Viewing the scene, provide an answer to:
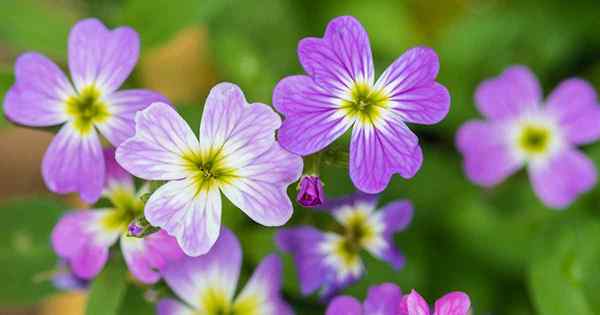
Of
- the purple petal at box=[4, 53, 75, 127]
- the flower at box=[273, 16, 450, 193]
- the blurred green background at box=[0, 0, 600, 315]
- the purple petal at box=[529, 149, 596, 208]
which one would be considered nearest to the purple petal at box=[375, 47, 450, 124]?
the flower at box=[273, 16, 450, 193]

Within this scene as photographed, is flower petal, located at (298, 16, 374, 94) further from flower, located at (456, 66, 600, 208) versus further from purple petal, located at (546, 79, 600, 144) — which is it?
purple petal, located at (546, 79, 600, 144)

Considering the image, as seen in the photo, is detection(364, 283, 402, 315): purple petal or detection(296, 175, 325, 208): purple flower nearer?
detection(296, 175, 325, 208): purple flower

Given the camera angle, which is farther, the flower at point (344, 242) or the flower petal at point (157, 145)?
the flower at point (344, 242)

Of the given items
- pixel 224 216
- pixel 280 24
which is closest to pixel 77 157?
pixel 224 216

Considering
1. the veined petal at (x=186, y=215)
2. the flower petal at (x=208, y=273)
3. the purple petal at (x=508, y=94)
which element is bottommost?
the flower petal at (x=208, y=273)

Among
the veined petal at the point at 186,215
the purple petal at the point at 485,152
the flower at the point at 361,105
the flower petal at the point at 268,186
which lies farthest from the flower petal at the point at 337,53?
the purple petal at the point at 485,152

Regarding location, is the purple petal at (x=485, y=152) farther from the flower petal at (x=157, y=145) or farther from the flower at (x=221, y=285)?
the flower petal at (x=157, y=145)

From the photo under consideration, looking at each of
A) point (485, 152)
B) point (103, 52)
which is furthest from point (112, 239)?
point (485, 152)

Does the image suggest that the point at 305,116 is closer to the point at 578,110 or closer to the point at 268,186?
the point at 268,186
